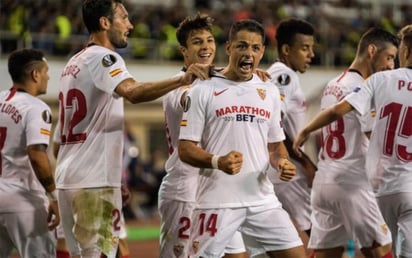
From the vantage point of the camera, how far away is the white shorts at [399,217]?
7523 mm

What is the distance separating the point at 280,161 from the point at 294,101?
2.28 metres

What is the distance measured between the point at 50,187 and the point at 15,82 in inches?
44.4

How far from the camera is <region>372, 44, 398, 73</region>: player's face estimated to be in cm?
867

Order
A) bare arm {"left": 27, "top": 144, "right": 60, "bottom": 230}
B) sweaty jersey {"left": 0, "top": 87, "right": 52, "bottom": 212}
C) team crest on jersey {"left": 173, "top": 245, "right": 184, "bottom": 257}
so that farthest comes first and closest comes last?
1. sweaty jersey {"left": 0, "top": 87, "right": 52, "bottom": 212}
2. team crest on jersey {"left": 173, "top": 245, "right": 184, "bottom": 257}
3. bare arm {"left": 27, "top": 144, "right": 60, "bottom": 230}

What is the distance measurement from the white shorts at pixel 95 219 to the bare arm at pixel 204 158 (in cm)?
91

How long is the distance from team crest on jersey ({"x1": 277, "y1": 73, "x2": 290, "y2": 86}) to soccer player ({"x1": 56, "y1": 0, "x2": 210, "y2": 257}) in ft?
6.82

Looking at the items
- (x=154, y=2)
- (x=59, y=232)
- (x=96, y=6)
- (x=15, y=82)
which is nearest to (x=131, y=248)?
(x=59, y=232)

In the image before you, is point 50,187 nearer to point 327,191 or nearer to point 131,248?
point 327,191

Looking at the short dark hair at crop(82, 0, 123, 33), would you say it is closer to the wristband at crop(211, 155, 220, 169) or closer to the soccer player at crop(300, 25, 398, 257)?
the wristband at crop(211, 155, 220, 169)

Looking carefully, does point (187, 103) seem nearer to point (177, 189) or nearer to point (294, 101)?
point (177, 189)

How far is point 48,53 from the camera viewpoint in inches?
843

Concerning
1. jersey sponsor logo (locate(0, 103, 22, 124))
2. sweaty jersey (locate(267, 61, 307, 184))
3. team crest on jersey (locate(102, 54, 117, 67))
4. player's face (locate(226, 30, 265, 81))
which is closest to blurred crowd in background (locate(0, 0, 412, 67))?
sweaty jersey (locate(267, 61, 307, 184))

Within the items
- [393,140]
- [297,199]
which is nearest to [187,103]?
[393,140]

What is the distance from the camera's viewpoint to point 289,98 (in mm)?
9062
